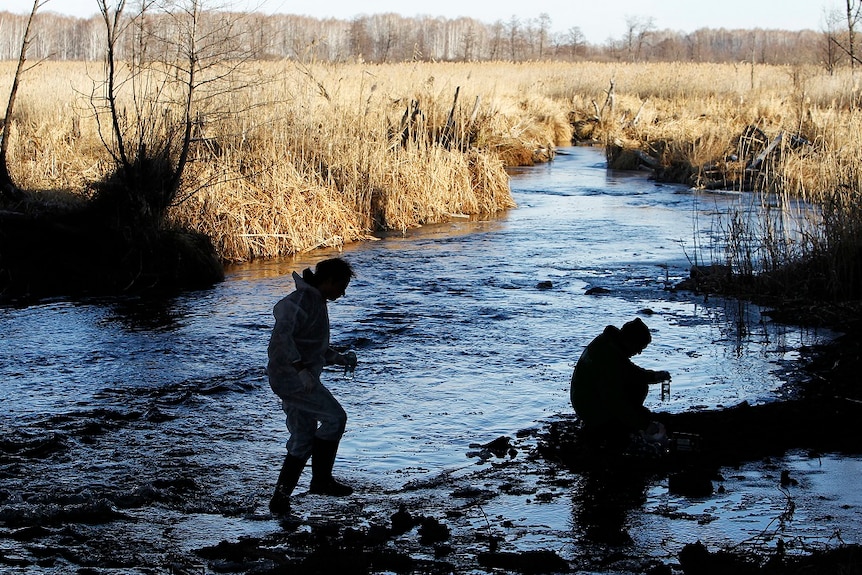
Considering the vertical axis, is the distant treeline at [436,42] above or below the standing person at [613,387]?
above

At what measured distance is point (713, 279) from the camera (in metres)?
12.7

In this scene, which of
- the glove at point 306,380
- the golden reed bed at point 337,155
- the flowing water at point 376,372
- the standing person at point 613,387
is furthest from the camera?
the golden reed bed at point 337,155

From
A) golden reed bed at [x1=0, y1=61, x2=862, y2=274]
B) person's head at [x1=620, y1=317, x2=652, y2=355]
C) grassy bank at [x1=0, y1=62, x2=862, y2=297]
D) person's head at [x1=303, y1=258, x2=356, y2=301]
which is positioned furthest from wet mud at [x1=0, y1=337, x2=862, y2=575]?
golden reed bed at [x1=0, y1=61, x2=862, y2=274]

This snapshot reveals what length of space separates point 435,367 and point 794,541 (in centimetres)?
449

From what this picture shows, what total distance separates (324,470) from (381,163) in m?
12.5

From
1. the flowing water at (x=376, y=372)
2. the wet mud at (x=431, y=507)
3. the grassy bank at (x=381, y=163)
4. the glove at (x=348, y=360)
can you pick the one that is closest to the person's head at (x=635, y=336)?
the wet mud at (x=431, y=507)

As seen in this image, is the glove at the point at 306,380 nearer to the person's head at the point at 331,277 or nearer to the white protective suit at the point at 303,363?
the white protective suit at the point at 303,363

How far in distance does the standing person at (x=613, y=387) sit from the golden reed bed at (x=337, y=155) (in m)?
5.66

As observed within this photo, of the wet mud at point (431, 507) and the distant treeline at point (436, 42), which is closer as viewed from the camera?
the wet mud at point (431, 507)

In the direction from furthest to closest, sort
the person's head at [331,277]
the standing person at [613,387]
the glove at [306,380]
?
the standing person at [613,387] < the person's head at [331,277] < the glove at [306,380]

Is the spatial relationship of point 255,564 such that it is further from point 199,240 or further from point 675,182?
point 675,182

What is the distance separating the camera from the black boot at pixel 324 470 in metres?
5.78

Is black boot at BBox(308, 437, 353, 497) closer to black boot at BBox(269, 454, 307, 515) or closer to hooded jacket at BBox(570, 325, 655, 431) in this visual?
black boot at BBox(269, 454, 307, 515)

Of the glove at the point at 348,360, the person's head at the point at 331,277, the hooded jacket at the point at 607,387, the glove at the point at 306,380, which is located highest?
the person's head at the point at 331,277
